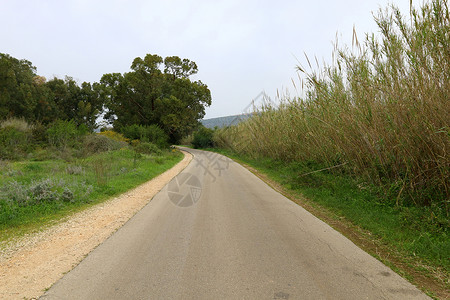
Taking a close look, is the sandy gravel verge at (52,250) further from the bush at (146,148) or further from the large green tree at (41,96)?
the large green tree at (41,96)

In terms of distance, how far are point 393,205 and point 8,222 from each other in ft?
27.4

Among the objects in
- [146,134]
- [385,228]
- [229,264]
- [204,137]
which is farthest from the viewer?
[204,137]

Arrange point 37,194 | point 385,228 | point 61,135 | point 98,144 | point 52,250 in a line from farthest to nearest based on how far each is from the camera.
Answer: point 98,144 < point 61,135 < point 37,194 < point 385,228 < point 52,250

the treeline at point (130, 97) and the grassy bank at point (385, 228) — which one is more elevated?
the treeline at point (130, 97)

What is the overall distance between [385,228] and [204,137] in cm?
4563

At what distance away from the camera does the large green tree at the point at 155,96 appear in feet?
113

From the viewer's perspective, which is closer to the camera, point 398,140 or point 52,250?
point 52,250

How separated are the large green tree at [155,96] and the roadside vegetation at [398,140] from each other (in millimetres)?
27516

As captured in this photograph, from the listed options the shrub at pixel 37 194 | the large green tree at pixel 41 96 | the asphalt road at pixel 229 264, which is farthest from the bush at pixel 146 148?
the asphalt road at pixel 229 264

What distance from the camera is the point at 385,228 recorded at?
4871mm

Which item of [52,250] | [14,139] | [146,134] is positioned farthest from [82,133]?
[52,250]

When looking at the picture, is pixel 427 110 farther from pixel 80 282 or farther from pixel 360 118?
pixel 80 282

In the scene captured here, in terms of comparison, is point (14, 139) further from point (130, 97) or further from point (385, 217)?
point (385, 217)

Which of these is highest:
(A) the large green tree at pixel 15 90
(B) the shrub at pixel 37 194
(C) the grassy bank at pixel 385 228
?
(A) the large green tree at pixel 15 90
